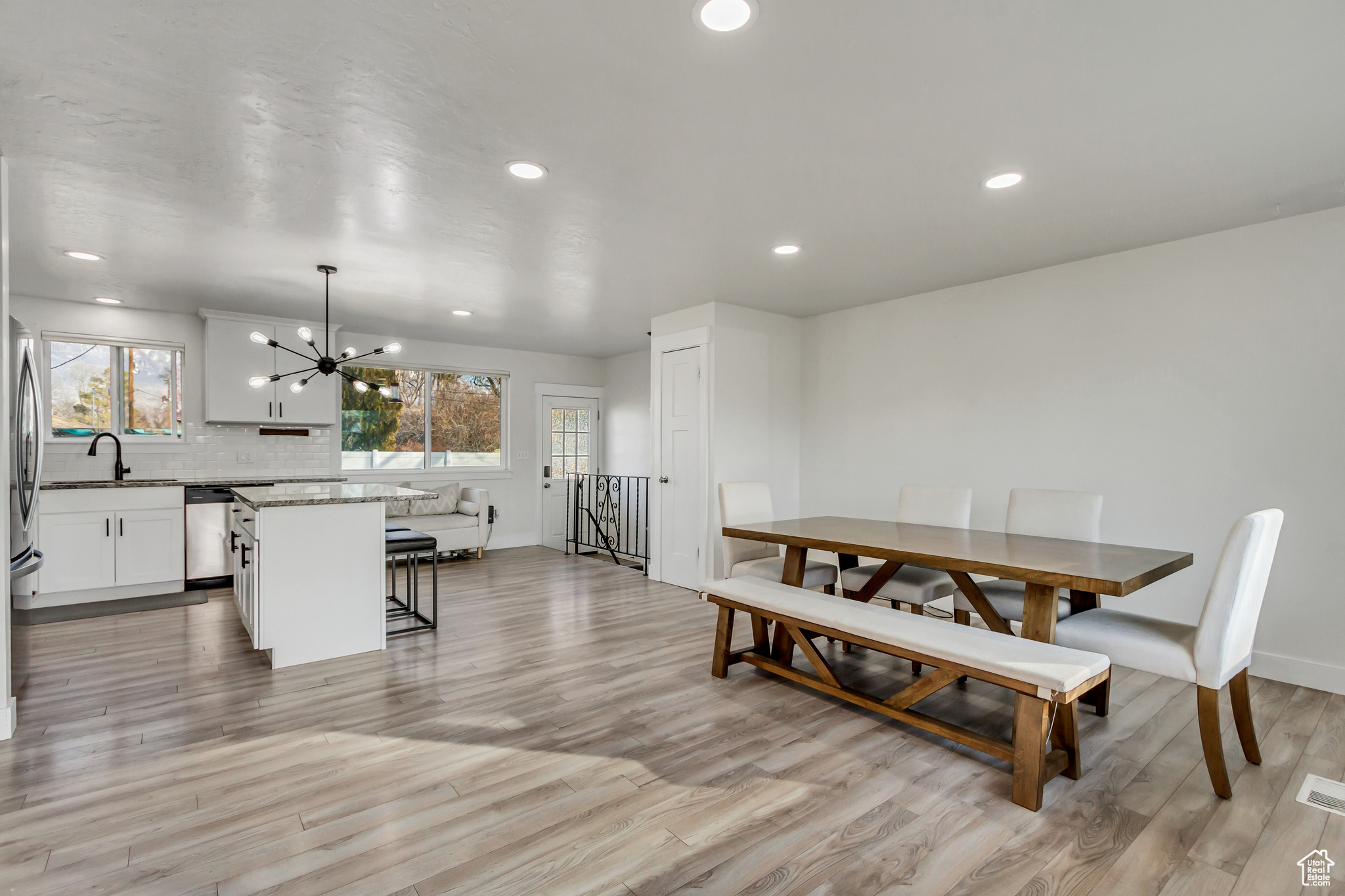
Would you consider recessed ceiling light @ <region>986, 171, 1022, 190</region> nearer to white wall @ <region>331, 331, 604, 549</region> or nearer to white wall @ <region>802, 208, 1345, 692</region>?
white wall @ <region>802, 208, 1345, 692</region>

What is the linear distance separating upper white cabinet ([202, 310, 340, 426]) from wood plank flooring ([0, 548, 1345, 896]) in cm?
247

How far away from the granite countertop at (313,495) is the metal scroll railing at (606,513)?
135 inches

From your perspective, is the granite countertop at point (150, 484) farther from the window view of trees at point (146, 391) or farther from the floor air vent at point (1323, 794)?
the floor air vent at point (1323, 794)

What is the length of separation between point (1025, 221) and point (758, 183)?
1482mm

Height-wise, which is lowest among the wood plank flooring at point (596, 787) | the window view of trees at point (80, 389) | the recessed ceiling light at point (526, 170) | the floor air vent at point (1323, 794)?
the floor air vent at point (1323, 794)

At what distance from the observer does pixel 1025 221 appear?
3191 mm

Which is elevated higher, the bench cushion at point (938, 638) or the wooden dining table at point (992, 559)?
the wooden dining table at point (992, 559)

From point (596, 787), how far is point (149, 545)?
470 cm

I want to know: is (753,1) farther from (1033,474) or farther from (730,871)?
(1033,474)

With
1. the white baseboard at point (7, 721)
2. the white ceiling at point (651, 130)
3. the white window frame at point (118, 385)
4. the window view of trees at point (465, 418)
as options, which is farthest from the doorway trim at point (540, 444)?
the white baseboard at point (7, 721)

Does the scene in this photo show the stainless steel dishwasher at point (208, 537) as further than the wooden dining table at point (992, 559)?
Yes

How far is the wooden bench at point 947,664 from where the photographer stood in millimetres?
2020

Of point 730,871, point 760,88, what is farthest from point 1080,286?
point 730,871

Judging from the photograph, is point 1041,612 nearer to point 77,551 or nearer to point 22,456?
point 22,456
